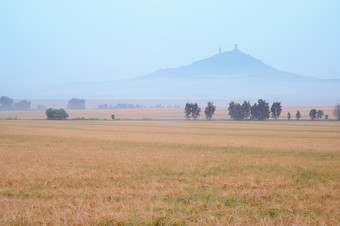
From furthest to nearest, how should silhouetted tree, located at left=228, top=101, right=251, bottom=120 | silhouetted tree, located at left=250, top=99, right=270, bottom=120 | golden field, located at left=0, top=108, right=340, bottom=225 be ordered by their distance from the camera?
silhouetted tree, located at left=228, top=101, right=251, bottom=120 < silhouetted tree, located at left=250, top=99, right=270, bottom=120 < golden field, located at left=0, top=108, right=340, bottom=225

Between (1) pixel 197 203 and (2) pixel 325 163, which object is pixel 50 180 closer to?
(1) pixel 197 203

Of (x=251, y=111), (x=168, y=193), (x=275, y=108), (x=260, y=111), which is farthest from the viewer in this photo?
(x=275, y=108)

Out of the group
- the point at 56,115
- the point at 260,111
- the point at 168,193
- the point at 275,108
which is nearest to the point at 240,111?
the point at 260,111

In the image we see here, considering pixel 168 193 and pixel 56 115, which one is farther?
pixel 56 115

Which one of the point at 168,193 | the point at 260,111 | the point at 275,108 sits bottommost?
the point at 168,193

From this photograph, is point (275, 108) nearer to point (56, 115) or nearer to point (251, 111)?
point (251, 111)

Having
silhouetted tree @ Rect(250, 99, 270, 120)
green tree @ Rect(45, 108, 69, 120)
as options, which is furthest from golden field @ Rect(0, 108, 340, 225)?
green tree @ Rect(45, 108, 69, 120)

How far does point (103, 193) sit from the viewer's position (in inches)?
516

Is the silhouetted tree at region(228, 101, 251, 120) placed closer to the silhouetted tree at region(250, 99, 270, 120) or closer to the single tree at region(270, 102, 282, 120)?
the silhouetted tree at region(250, 99, 270, 120)

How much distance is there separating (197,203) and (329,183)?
6876 mm

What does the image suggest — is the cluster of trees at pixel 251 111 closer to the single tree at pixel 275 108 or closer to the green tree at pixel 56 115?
the single tree at pixel 275 108

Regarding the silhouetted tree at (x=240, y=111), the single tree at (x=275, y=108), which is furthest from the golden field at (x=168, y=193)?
the single tree at (x=275, y=108)

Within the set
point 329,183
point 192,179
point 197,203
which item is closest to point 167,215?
point 197,203

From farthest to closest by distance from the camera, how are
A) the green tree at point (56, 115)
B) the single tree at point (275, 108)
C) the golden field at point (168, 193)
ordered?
the green tree at point (56, 115)
the single tree at point (275, 108)
the golden field at point (168, 193)
